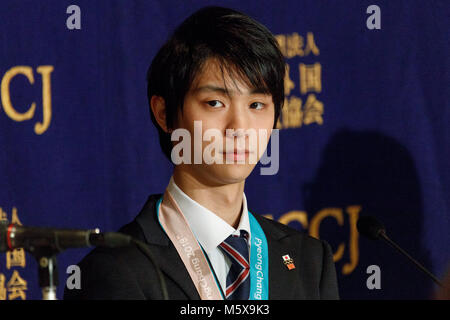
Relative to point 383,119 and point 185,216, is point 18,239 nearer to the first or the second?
point 185,216

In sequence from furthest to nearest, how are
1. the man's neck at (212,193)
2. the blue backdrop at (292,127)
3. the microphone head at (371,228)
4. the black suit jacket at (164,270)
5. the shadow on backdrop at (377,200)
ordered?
the shadow on backdrop at (377,200) < the blue backdrop at (292,127) < the microphone head at (371,228) < the man's neck at (212,193) < the black suit jacket at (164,270)

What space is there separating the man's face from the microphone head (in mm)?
354

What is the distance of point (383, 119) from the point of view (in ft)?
8.66

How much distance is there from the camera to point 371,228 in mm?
1716

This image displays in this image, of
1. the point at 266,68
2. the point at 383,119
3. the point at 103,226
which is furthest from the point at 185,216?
the point at 383,119

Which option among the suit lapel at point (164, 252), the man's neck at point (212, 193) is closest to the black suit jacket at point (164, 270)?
the suit lapel at point (164, 252)

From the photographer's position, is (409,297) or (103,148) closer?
(103,148)

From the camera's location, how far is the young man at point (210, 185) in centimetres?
152

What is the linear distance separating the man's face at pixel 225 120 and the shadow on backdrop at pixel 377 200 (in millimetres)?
1102

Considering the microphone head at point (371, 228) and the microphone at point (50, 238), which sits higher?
the microphone at point (50, 238)

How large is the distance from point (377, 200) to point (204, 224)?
1251 mm

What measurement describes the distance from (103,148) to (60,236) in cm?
120

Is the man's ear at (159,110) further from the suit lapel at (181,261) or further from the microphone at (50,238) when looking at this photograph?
the microphone at (50,238)

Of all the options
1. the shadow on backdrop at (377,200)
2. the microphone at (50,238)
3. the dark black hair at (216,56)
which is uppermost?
the dark black hair at (216,56)
